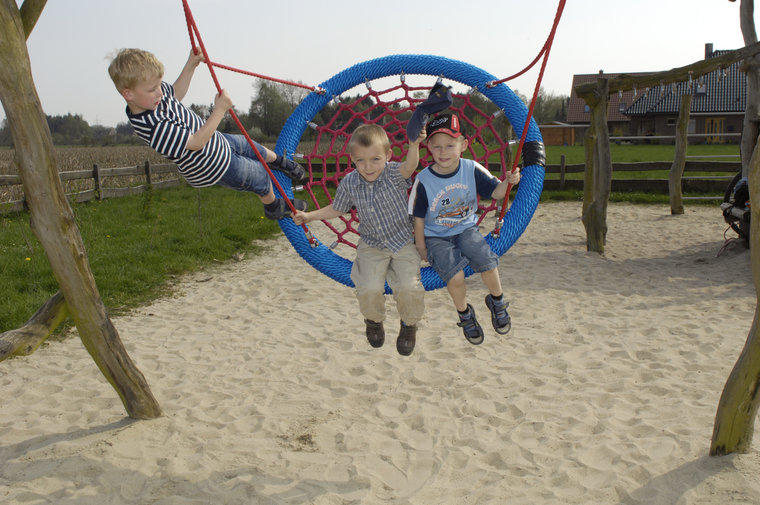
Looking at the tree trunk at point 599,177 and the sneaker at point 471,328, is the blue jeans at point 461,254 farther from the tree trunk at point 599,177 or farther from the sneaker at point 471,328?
the tree trunk at point 599,177

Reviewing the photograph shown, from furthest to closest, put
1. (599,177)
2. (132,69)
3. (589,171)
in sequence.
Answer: (589,171) < (599,177) < (132,69)

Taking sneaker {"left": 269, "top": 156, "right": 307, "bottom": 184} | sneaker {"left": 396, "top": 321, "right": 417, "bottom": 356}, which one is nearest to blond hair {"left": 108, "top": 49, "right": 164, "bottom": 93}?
sneaker {"left": 269, "top": 156, "right": 307, "bottom": 184}

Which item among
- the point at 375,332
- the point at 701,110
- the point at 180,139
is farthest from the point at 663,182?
the point at 701,110

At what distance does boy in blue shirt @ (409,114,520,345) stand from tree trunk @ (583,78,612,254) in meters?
6.97

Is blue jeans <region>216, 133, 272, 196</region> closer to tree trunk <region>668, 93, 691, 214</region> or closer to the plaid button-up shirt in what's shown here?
the plaid button-up shirt

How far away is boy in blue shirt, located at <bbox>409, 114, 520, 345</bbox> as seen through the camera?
3.29m

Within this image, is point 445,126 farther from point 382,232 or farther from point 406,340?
point 406,340

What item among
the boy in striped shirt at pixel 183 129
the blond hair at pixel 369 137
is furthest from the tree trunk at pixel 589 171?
the boy in striped shirt at pixel 183 129

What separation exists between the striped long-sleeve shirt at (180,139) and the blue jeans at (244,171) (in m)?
0.05

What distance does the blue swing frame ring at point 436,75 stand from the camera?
140 inches

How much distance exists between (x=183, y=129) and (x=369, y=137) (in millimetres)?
909

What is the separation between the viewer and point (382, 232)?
3408mm

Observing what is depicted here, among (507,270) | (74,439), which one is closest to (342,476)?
(74,439)

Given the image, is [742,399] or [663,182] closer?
[742,399]
